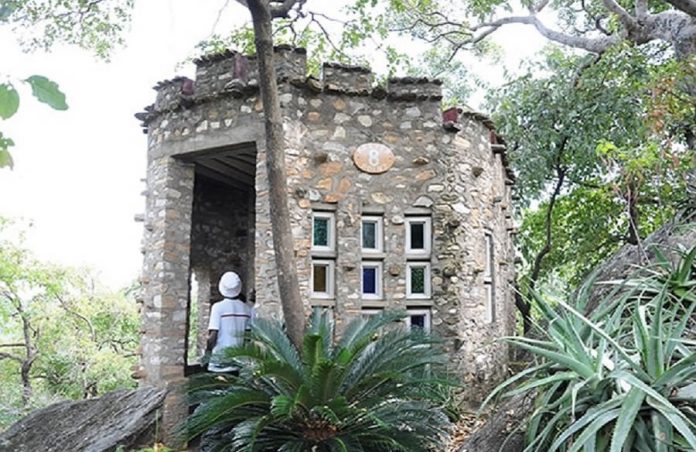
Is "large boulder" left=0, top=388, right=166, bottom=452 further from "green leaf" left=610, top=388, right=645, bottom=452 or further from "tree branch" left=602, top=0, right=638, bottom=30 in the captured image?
"tree branch" left=602, top=0, right=638, bottom=30

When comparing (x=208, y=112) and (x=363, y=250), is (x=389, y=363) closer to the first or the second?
(x=363, y=250)

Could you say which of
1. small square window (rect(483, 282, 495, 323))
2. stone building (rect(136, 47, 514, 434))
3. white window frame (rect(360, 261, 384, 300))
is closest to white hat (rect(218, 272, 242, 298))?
stone building (rect(136, 47, 514, 434))

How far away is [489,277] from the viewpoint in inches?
278

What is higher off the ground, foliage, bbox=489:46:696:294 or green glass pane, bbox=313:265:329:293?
foliage, bbox=489:46:696:294

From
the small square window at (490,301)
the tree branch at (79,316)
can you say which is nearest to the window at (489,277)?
the small square window at (490,301)

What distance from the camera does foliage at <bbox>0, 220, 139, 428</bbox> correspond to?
43.5ft

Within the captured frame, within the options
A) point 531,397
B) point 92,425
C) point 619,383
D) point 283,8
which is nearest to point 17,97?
point 619,383

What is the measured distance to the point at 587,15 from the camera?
37.1ft

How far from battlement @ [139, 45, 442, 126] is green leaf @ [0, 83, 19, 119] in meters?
5.13

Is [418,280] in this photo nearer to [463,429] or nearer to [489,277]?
[489,277]

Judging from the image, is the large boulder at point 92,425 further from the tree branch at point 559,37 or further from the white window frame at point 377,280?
the tree branch at point 559,37

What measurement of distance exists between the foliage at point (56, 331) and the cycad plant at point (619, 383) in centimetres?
1155

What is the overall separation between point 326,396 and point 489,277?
332 centimetres

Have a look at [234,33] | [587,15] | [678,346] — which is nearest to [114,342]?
[234,33]
